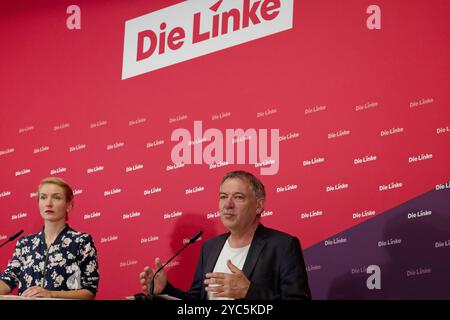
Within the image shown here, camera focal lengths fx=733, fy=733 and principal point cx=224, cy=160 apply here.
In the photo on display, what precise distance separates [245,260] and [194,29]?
2.05 metres

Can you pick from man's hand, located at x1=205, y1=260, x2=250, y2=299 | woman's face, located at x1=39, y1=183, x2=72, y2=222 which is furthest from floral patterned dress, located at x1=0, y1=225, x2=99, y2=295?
man's hand, located at x1=205, y1=260, x2=250, y2=299

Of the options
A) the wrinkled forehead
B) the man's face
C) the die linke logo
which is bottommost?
the man's face

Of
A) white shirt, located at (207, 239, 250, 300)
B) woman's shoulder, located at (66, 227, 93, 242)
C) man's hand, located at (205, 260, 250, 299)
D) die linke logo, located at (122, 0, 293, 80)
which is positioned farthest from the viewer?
die linke logo, located at (122, 0, 293, 80)

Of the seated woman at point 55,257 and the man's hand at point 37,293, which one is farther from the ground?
the seated woman at point 55,257

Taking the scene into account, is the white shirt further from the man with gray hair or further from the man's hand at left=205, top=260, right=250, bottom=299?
the man's hand at left=205, top=260, right=250, bottom=299

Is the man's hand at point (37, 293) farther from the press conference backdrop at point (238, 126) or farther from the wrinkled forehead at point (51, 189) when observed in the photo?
the press conference backdrop at point (238, 126)

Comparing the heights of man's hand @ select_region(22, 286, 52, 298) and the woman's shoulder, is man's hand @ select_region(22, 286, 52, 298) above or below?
below

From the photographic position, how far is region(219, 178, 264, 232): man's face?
13.7ft

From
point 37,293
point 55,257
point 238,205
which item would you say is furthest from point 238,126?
point 37,293

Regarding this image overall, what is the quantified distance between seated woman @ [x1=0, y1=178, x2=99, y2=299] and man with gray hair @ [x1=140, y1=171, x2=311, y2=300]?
0.65m

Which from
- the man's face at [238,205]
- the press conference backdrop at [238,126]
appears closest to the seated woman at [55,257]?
the press conference backdrop at [238,126]

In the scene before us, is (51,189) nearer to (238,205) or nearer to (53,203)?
(53,203)

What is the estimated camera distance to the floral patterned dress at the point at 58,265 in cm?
450
